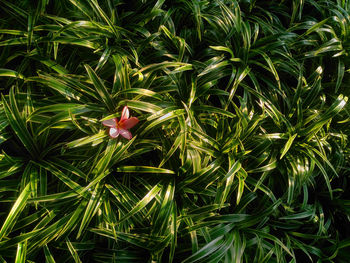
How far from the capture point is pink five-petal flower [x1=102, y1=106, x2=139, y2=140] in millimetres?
1234

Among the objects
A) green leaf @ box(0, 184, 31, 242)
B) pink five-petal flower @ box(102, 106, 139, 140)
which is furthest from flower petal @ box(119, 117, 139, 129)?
green leaf @ box(0, 184, 31, 242)

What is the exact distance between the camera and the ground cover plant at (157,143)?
4.05 ft

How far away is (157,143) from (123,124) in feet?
0.67

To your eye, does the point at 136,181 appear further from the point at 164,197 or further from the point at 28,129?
the point at 28,129

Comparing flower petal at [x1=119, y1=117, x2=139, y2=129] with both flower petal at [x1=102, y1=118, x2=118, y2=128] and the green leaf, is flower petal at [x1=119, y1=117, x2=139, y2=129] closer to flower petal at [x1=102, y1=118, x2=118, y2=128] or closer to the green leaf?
flower petal at [x1=102, y1=118, x2=118, y2=128]

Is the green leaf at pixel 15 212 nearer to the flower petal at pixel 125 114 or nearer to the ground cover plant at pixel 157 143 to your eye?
the ground cover plant at pixel 157 143

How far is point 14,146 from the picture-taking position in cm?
135

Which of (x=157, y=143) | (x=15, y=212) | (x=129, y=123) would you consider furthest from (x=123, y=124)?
(x=15, y=212)

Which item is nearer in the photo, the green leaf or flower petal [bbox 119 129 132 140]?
the green leaf

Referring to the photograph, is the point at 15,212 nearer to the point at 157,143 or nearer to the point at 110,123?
the point at 110,123

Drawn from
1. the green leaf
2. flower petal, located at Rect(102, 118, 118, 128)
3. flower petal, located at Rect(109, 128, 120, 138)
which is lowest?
the green leaf

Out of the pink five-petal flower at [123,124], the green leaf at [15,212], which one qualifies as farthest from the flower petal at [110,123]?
the green leaf at [15,212]

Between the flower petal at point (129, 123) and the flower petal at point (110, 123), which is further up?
the flower petal at point (110, 123)

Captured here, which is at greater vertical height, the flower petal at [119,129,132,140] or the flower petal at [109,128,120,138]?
the flower petal at [109,128,120,138]
